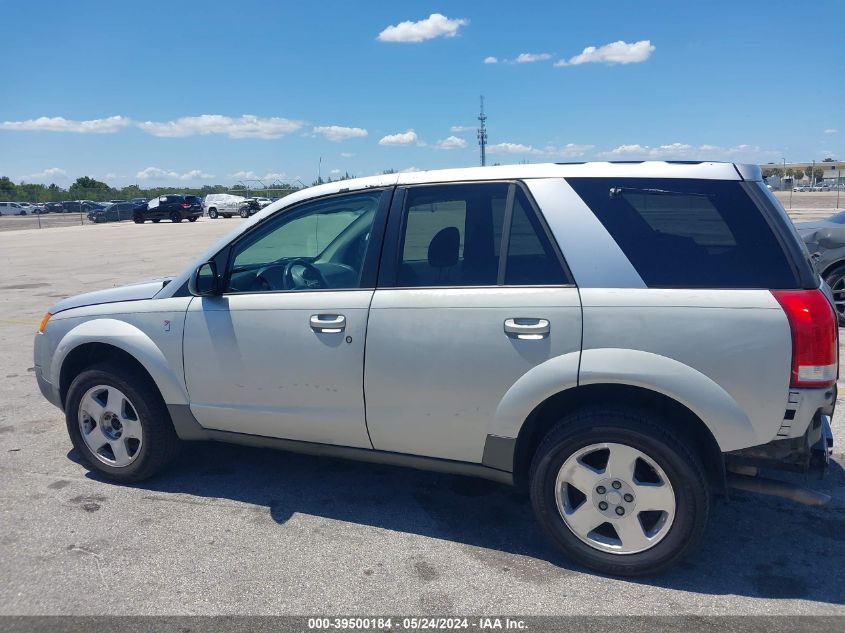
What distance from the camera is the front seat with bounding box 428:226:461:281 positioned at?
3594mm

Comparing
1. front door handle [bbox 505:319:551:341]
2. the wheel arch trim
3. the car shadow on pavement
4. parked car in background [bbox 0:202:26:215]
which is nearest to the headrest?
front door handle [bbox 505:319:551:341]

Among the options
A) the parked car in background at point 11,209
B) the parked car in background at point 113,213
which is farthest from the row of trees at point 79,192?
the parked car in background at point 113,213

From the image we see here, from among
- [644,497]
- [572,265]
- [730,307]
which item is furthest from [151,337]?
[730,307]

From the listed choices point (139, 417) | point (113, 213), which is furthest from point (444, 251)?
point (113, 213)

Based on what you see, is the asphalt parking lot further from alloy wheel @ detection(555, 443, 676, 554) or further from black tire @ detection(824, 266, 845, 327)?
→ black tire @ detection(824, 266, 845, 327)

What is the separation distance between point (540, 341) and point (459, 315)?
0.41 m

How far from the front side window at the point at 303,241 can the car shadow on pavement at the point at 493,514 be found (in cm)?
127

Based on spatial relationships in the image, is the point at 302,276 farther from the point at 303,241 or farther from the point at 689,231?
the point at 689,231

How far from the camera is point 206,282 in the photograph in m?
3.96

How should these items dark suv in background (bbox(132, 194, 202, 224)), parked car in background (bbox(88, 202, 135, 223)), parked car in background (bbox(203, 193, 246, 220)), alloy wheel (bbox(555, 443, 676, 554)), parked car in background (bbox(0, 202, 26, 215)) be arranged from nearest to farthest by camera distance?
alloy wheel (bbox(555, 443, 676, 554)) → dark suv in background (bbox(132, 194, 202, 224)) → parked car in background (bbox(88, 202, 135, 223)) → parked car in background (bbox(203, 193, 246, 220)) → parked car in background (bbox(0, 202, 26, 215))

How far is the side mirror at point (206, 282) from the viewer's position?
3.96 m

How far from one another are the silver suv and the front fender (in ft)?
0.04

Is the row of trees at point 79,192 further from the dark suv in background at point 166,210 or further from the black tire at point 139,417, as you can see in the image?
the black tire at point 139,417

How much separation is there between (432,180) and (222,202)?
53803 millimetres
